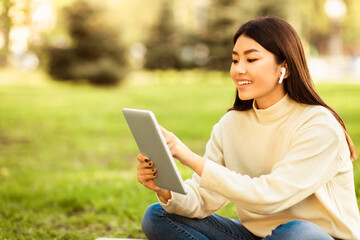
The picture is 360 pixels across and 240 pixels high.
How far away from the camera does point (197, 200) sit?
8.86 ft

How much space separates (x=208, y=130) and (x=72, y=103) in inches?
199

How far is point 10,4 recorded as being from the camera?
23.1 feet

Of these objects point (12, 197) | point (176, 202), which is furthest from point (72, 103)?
point (176, 202)

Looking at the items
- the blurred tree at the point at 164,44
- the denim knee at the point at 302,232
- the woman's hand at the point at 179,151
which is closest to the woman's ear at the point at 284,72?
the woman's hand at the point at 179,151

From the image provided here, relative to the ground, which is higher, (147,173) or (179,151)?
(179,151)

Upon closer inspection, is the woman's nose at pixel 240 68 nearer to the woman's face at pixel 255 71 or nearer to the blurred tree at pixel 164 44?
the woman's face at pixel 255 71

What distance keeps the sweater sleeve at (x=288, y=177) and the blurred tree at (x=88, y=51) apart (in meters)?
15.4

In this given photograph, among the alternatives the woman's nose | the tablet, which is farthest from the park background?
the woman's nose

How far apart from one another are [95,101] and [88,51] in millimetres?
4548

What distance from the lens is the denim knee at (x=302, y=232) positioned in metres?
2.27

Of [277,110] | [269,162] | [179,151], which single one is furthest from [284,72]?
[179,151]

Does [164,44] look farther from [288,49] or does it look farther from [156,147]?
[156,147]

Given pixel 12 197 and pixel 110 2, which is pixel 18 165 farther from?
pixel 110 2

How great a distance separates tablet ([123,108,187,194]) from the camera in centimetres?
219
